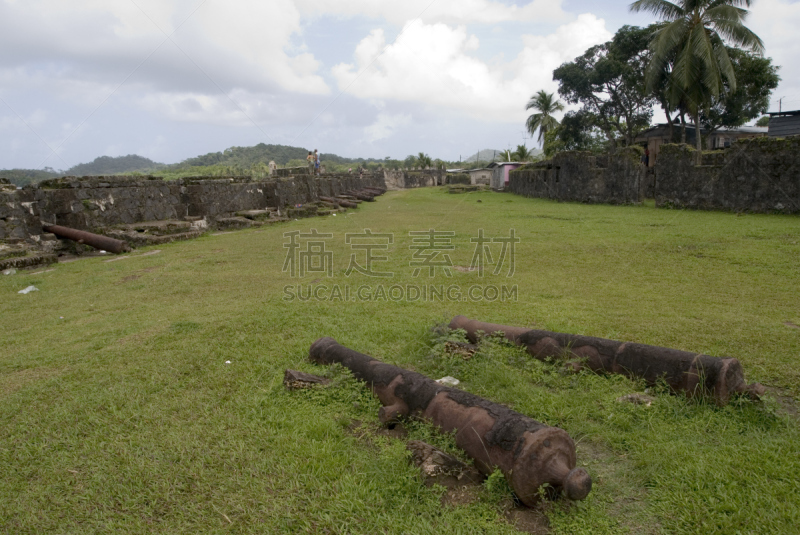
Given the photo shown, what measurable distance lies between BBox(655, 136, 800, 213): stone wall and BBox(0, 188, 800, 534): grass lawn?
6862 millimetres

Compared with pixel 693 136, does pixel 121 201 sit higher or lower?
lower

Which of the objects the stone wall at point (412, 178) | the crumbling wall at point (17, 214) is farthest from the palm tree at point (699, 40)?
the stone wall at point (412, 178)

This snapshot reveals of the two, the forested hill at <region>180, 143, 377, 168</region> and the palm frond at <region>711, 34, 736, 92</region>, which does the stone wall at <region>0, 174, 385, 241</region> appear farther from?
the forested hill at <region>180, 143, 377, 168</region>

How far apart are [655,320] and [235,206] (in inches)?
571

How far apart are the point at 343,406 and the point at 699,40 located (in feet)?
75.8

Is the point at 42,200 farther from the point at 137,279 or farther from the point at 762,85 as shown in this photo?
the point at 762,85

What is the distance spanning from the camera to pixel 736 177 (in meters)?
13.5

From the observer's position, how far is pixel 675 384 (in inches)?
122

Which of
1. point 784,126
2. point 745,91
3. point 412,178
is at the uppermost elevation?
point 745,91

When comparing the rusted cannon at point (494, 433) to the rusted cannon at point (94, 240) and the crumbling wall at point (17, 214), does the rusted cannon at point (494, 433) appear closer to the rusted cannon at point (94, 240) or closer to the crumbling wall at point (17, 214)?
the rusted cannon at point (94, 240)

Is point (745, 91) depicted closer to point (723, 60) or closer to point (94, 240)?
point (723, 60)

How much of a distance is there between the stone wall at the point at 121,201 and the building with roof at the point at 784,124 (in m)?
22.5

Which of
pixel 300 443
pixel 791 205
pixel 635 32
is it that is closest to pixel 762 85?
pixel 635 32

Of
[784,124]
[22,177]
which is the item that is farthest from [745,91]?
[22,177]
